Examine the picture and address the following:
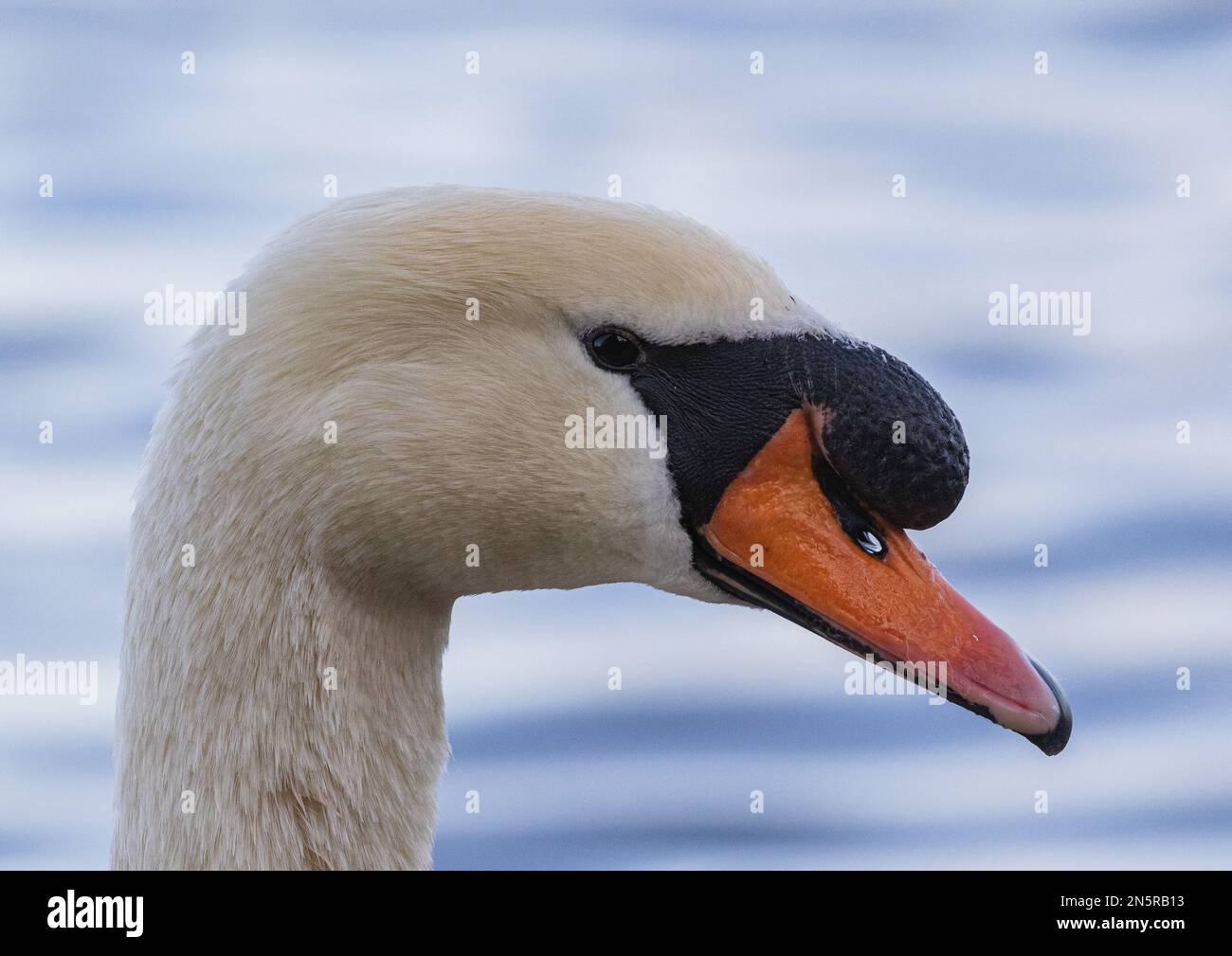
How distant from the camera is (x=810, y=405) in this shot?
2928 millimetres

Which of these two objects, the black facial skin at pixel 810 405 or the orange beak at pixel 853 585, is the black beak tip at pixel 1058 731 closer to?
the orange beak at pixel 853 585

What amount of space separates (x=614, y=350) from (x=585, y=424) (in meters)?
0.17

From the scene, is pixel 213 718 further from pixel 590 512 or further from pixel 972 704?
pixel 972 704

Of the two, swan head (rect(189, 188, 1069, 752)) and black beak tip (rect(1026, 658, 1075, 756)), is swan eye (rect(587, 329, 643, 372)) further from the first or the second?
black beak tip (rect(1026, 658, 1075, 756))

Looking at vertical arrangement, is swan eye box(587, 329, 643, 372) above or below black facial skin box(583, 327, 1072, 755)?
above

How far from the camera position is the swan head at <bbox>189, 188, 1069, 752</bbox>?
2793 mm

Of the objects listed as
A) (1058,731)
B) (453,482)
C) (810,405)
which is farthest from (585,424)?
(1058,731)

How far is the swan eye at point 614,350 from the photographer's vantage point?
2896 millimetres

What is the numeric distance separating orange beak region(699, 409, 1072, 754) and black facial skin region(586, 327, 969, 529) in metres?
0.04

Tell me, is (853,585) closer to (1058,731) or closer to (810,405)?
(810,405)

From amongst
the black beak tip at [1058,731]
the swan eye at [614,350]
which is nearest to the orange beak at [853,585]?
the black beak tip at [1058,731]

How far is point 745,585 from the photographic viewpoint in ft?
9.73

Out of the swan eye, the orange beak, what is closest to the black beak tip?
the orange beak
